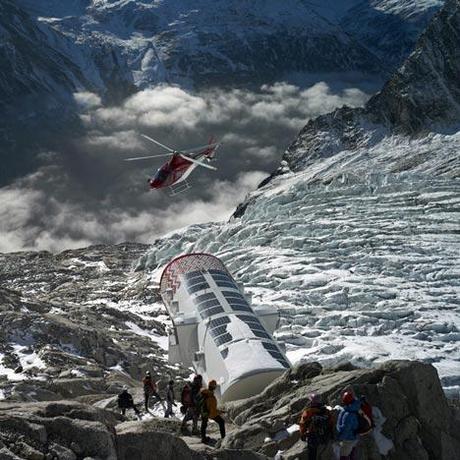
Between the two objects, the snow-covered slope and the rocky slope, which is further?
the snow-covered slope

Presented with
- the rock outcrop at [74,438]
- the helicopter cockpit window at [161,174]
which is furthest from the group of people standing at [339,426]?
the helicopter cockpit window at [161,174]

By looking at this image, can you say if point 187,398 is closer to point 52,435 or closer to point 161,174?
point 52,435

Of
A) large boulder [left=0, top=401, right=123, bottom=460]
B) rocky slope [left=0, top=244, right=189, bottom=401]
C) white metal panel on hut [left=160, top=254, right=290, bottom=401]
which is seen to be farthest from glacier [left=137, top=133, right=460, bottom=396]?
large boulder [left=0, top=401, right=123, bottom=460]

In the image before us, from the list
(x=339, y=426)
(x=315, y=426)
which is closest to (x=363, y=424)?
(x=339, y=426)

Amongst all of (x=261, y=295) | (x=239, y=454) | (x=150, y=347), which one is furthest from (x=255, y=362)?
(x=261, y=295)

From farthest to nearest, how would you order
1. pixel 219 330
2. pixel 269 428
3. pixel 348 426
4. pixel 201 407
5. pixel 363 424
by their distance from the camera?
pixel 219 330 < pixel 269 428 < pixel 201 407 < pixel 363 424 < pixel 348 426

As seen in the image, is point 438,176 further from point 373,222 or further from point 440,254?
point 440,254

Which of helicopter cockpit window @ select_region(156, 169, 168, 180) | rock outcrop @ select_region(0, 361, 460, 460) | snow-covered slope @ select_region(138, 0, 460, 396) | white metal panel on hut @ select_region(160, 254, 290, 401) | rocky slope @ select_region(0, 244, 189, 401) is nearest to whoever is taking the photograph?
rock outcrop @ select_region(0, 361, 460, 460)

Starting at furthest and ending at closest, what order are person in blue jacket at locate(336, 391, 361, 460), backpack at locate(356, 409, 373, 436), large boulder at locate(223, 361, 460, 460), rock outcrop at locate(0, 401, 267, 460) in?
large boulder at locate(223, 361, 460, 460) < backpack at locate(356, 409, 373, 436) < person in blue jacket at locate(336, 391, 361, 460) < rock outcrop at locate(0, 401, 267, 460)

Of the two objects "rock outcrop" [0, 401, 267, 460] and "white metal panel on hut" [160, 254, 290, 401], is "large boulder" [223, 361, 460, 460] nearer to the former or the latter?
"rock outcrop" [0, 401, 267, 460]
